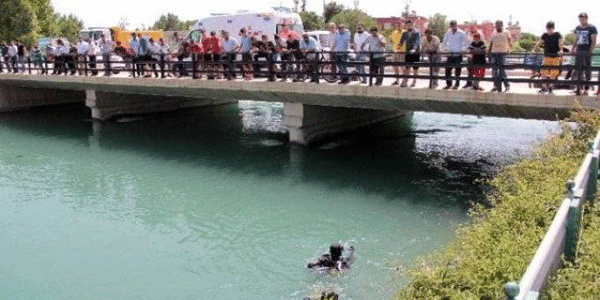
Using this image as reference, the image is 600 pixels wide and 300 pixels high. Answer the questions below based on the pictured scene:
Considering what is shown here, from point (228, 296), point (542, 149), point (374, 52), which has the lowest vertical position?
point (228, 296)

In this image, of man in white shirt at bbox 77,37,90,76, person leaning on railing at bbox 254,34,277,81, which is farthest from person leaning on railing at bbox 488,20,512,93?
man in white shirt at bbox 77,37,90,76

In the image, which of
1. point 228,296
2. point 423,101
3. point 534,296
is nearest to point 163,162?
point 423,101

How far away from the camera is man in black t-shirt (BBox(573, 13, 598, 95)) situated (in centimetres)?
1199

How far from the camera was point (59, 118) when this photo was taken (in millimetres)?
28453

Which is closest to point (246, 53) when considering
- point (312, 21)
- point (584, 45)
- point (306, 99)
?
point (306, 99)

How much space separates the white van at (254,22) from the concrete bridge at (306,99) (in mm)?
4011

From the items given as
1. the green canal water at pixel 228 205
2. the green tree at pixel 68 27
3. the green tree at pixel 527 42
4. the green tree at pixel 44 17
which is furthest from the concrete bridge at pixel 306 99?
the green tree at pixel 68 27

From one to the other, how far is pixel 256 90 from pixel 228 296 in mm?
9855

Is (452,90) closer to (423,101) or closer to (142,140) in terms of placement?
(423,101)

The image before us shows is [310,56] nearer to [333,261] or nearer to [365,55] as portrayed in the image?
[365,55]

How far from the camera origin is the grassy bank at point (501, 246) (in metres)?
5.37

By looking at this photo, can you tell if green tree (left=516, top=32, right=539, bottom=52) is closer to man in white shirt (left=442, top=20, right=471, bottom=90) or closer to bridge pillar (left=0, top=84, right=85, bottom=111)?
bridge pillar (left=0, top=84, right=85, bottom=111)

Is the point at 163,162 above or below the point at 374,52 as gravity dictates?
below

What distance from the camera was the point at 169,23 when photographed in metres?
113
